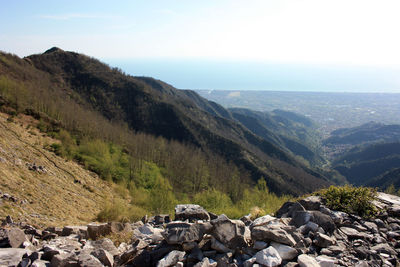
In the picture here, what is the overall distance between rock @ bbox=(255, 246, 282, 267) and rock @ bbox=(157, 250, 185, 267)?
1.96 m

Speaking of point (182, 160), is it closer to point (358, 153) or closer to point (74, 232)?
point (74, 232)

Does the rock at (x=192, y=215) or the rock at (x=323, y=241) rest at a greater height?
the rock at (x=323, y=241)

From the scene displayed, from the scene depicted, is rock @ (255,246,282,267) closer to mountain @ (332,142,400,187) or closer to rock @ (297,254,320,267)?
rock @ (297,254,320,267)

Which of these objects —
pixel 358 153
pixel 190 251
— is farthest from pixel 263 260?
pixel 358 153

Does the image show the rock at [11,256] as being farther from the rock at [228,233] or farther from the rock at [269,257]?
the rock at [269,257]

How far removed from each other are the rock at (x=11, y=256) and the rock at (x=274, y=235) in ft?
20.5

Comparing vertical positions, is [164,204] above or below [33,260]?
below

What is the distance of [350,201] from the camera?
32.2 ft

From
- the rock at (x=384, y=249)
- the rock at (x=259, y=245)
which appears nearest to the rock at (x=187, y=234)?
the rock at (x=259, y=245)

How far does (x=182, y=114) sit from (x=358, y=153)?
149 meters

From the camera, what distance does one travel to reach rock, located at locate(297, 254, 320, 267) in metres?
5.75

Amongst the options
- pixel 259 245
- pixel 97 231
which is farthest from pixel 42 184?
pixel 259 245

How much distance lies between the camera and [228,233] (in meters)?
6.85

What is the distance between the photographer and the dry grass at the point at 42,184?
52.2 ft
